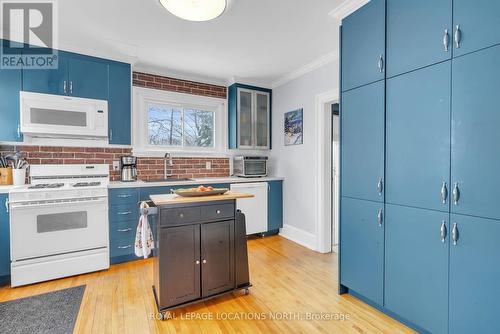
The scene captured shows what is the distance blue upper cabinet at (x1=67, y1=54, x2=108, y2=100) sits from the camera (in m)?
2.91

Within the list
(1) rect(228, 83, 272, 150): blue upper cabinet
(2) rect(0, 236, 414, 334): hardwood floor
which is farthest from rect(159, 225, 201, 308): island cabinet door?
(1) rect(228, 83, 272, 150): blue upper cabinet

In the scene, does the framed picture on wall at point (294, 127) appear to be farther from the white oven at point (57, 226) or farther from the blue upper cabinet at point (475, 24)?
the white oven at point (57, 226)

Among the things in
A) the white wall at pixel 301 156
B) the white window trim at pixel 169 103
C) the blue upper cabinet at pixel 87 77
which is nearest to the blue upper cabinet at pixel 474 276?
the white wall at pixel 301 156

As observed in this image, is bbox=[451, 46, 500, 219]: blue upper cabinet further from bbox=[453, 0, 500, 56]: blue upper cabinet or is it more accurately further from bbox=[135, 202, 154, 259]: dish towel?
bbox=[135, 202, 154, 259]: dish towel

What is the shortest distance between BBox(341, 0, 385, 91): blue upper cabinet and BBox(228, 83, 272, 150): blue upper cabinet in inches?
82.0

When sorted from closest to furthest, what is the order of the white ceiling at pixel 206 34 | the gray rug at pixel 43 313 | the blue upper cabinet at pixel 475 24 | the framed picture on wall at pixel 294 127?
the blue upper cabinet at pixel 475 24
the gray rug at pixel 43 313
the white ceiling at pixel 206 34
the framed picture on wall at pixel 294 127

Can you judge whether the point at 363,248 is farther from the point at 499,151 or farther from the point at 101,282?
the point at 101,282

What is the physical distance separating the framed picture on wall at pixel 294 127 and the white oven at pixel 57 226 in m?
2.67

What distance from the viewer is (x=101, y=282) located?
255 centimetres

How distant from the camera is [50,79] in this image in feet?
9.21

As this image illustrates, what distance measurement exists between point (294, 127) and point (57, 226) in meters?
3.22

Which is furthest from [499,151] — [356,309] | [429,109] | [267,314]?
[267,314]

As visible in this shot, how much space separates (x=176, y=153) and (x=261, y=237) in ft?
6.28

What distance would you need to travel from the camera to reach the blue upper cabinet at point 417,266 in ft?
5.24
